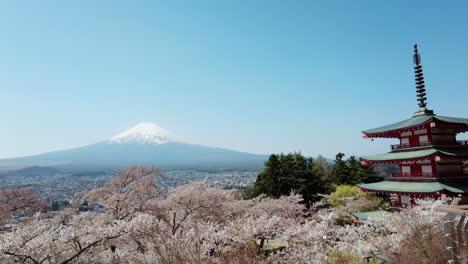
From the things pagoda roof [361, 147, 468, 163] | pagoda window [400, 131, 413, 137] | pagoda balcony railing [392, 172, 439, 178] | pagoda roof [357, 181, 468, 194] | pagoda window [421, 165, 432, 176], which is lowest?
pagoda roof [357, 181, 468, 194]

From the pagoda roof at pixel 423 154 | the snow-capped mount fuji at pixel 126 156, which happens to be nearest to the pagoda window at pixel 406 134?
the pagoda roof at pixel 423 154

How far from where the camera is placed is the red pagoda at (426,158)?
12445 millimetres

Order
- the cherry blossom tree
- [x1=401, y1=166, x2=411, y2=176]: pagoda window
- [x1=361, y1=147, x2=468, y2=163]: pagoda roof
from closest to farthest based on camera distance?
the cherry blossom tree
[x1=361, y1=147, x2=468, y2=163]: pagoda roof
[x1=401, y1=166, x2=411, y2=176]: pagoda window

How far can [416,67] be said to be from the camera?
16.2m

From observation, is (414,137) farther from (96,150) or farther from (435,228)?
(96,150)

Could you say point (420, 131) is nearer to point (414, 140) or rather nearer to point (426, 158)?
point (414, 140)

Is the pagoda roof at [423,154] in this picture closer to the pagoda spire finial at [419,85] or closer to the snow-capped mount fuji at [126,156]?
the pagoda spire finial at [419,85]

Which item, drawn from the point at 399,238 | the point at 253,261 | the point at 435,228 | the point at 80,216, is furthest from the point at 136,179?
the point at 435,228

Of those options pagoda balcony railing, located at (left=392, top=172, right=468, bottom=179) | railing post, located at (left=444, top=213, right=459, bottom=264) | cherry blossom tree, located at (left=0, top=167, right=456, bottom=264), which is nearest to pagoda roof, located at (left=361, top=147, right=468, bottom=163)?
pagoda balcony railing, located at (left=392, top=172, right=468, bottom=179)

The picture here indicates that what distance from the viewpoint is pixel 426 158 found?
12727mm

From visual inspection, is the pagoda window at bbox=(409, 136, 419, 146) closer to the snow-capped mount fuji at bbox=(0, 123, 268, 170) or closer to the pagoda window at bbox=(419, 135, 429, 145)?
the pagoda window at bbox=(419, 135, 429, 145)

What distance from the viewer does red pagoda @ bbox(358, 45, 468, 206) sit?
12.4 m

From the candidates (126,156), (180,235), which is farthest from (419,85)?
(126,156)

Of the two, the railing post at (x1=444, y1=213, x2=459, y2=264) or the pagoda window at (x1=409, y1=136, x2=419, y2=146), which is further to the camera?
the pagoda window at (x1=409, y1=136, x2=419, y2=146)
